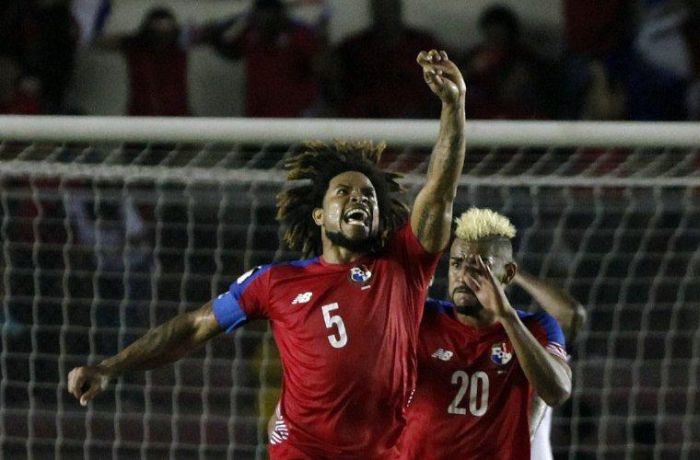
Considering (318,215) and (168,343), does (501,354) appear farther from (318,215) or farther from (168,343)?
(168,343)

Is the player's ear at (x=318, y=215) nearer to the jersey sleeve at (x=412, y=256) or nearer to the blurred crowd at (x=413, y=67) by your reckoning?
the jersey sleeve at (x=412, y=256)

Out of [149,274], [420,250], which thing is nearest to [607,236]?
[149,274]

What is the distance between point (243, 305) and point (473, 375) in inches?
29.1

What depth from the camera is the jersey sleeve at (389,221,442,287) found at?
4.04m

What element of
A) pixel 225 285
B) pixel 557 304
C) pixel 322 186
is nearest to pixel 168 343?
pixel 322 186

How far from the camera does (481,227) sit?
4133 mm

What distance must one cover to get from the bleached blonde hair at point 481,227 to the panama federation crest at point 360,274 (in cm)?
31

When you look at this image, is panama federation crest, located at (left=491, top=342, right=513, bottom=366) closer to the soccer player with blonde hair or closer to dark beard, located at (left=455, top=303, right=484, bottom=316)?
the soccer player with blonde hair

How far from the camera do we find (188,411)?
6.16m

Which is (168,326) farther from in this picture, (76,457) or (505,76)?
(505,76)

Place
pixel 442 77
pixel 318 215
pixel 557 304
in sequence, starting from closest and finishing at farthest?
pixel 442 77, pixel 318 215, pixel 557 304

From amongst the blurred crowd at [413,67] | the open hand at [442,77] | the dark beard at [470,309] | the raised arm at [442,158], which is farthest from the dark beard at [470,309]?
the blurred crowd at [413,67]

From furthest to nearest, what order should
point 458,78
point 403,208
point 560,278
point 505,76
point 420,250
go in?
point 505,76 < point 560,278 < point 403,208 < point 420,250 < point 458,78

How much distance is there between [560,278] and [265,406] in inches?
60.0
